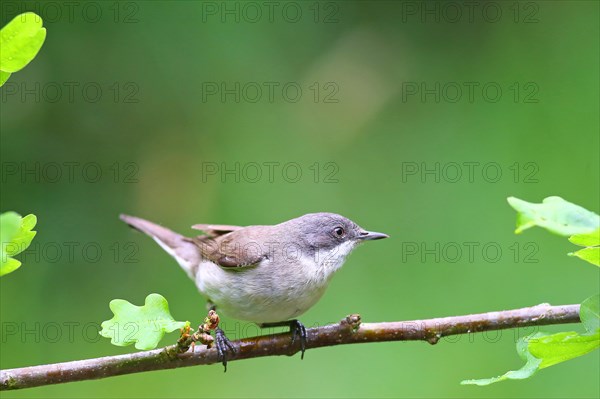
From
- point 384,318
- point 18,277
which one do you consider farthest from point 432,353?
point 18,277

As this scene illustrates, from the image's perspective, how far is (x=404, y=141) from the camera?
7406mm

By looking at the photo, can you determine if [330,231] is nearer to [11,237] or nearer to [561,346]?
[561,346]

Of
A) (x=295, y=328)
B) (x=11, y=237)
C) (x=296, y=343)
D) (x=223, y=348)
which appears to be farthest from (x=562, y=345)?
(x=295, y=328)

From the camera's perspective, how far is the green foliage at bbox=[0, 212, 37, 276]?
1514 millimetres

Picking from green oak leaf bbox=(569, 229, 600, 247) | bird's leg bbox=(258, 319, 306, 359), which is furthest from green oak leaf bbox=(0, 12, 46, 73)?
bird's leg bbox=(258, 319, 306, 359)

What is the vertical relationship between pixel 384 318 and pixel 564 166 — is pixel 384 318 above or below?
below

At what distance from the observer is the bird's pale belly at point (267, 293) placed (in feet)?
14.0

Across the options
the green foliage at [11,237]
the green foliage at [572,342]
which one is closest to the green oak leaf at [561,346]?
the green foliage at [572,342]

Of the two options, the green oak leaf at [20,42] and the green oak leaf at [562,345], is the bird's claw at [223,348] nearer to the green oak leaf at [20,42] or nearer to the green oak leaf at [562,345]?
the green oak leaf at [562,345]

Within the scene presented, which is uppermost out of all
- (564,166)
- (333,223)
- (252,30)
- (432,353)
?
(252,30)

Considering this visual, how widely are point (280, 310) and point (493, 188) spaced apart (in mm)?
3097

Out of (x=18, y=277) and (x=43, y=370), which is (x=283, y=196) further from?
(x=43, y=370)

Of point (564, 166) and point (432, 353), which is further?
point (564, 166)

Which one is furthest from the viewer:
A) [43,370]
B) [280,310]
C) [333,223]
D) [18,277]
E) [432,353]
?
[18,277]
